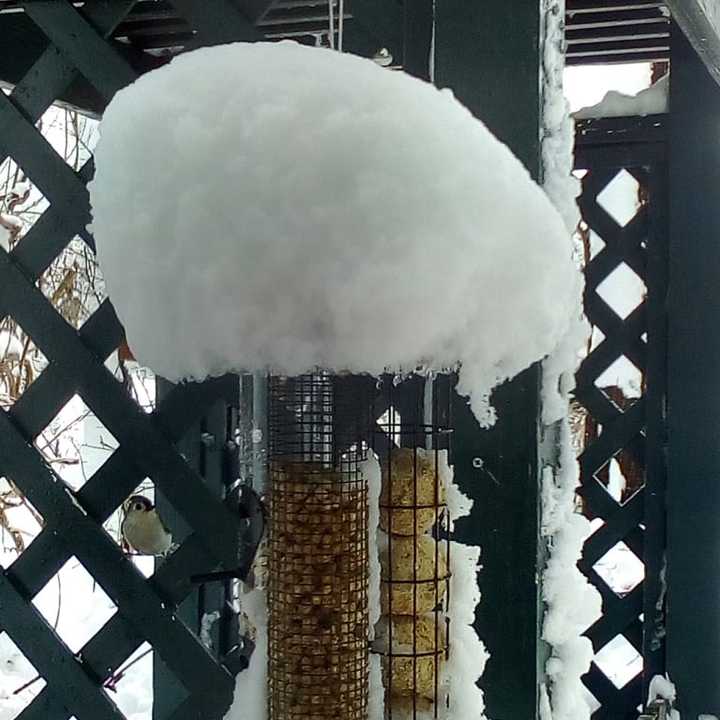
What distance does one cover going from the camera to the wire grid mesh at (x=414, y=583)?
85 centimetres

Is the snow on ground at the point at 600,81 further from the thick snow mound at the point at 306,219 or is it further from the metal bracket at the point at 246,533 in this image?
the thick snow mound at the point at 306,219

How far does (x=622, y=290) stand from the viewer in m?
2.44

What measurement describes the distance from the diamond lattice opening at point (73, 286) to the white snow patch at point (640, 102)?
1.63m

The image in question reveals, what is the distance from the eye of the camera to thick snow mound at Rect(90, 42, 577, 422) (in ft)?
1.92

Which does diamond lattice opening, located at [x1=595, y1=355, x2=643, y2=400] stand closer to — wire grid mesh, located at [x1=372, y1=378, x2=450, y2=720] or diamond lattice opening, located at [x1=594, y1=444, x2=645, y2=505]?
diamond lattice opening, located at [x1=594, y1=444, x2=645, y2=505]

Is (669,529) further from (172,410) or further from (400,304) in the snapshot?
(400,304)

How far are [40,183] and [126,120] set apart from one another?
0.70m

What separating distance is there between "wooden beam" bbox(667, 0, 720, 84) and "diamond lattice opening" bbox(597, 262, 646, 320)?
972 mm

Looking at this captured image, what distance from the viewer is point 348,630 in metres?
0.84

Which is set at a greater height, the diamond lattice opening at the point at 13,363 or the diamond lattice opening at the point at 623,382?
the diamond lattice opening at the point at 13,363

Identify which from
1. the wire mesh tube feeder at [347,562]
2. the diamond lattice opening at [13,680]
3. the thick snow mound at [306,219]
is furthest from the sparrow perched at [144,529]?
the diamond lattice opening at [13,680]

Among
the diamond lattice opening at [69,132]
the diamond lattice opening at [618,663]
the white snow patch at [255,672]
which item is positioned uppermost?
the diamond lattice opening at [69,132]

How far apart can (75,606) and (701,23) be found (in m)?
3.57

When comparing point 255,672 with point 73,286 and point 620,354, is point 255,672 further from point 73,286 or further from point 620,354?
point 73,286
